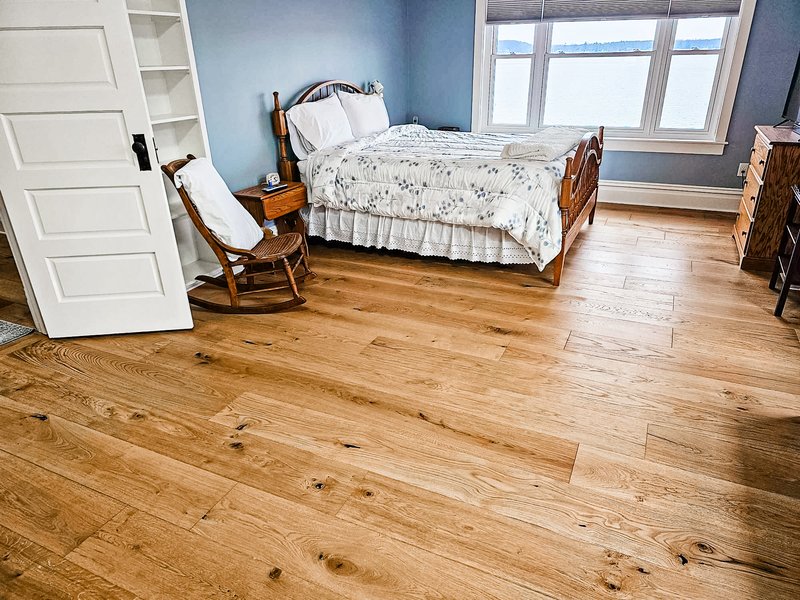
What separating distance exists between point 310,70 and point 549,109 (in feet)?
8.68

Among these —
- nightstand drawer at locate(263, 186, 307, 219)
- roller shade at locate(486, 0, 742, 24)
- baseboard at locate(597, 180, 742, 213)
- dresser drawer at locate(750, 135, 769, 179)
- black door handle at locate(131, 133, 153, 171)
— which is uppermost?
roller shade at locate(486, 0, 742, 24)

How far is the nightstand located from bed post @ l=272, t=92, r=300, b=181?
0.29ft

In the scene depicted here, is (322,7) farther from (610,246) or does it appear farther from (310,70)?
(610,246)

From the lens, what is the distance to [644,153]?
17.2 ft

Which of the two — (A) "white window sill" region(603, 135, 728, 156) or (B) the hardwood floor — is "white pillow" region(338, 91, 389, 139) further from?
(A) "white window sill" region(603, 135, 728, 156)

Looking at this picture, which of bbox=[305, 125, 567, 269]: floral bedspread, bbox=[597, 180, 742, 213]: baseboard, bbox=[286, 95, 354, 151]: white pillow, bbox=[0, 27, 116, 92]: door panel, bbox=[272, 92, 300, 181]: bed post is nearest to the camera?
bbox=[0, 27, 116, 92]: door panel

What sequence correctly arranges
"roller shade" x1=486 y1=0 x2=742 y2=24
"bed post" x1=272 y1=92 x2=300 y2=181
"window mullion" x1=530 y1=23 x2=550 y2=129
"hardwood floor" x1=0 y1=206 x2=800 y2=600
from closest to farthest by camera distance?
"hardwood floor" x1=0 y1=206 x2=800 y2=600 → "bed post" x1=272 y1=92 x2=300 y2=181 → "roller shade" x1=486 y1=0 x2=742 y2=24 → "window mullion" x1=530 y1=23 x2=550 y2=129

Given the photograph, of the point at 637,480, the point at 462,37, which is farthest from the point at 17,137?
the point at 462,37

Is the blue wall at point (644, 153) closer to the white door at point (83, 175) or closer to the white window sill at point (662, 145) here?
the white window sill at point (662, 145)

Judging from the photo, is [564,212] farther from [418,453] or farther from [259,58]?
[259,58]

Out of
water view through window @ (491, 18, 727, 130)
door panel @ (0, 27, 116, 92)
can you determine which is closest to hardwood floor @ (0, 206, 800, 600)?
door panel @ (0, 27, 116, 92)

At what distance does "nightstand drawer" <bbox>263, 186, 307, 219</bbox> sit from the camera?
373 cm

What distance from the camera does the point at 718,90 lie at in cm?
488

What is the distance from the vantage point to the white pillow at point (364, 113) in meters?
4.71
